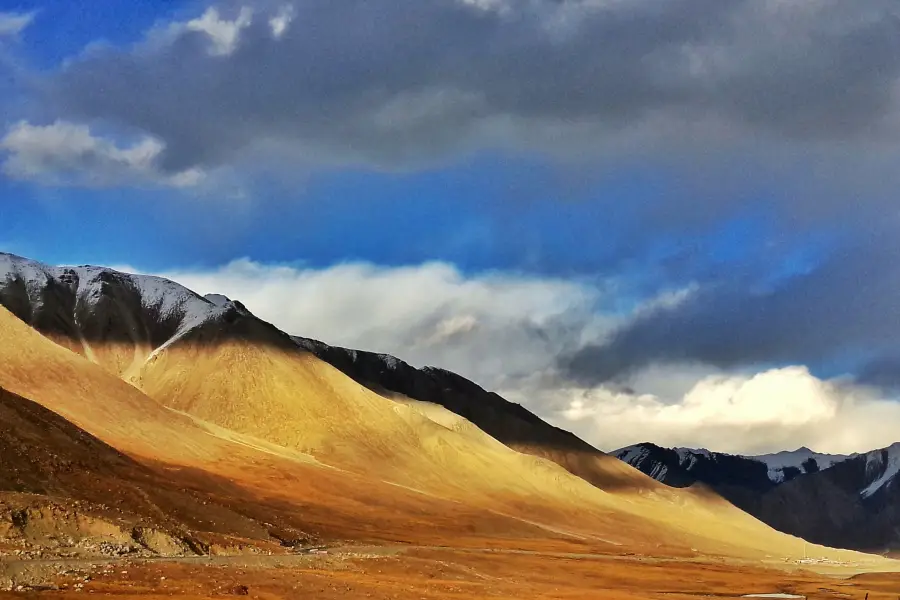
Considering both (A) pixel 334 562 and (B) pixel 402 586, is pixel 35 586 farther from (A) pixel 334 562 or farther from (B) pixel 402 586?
(A) pixel 334 562

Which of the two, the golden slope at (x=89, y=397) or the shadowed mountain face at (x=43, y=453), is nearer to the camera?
the shadowed mountain face at (x=43, y=453)

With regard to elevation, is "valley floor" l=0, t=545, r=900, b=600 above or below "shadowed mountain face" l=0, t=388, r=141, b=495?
below

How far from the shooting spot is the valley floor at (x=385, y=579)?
1526 inches

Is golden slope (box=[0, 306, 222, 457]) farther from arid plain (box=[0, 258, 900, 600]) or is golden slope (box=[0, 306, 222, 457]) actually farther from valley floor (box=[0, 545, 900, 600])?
valley floor (box=[0, 545, 900, 600])

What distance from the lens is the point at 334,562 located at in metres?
63.2

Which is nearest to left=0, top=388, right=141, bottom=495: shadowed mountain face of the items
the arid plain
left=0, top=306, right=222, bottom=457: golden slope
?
the arid plain

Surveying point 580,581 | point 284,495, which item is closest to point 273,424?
point 284,495

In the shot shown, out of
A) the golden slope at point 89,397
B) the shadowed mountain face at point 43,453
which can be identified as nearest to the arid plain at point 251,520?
the shadowed mountain face at point 43,453

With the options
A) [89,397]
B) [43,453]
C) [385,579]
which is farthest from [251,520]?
[89,397]

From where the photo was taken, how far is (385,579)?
5400 cm

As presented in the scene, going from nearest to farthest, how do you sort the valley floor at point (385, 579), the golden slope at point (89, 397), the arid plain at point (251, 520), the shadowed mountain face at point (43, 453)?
the valley floor at point (385, 579)
the arid plain at point (251, 520)
the shadowed mountain face at point (43, 453)
the golden slope at point (89, 397)

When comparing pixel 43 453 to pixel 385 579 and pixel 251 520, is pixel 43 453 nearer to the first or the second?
pixel 251 520

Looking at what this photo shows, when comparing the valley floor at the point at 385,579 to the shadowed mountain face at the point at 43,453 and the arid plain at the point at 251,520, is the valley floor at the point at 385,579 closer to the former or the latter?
the arid plain at the point at 251,520

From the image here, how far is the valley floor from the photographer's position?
3875cm
